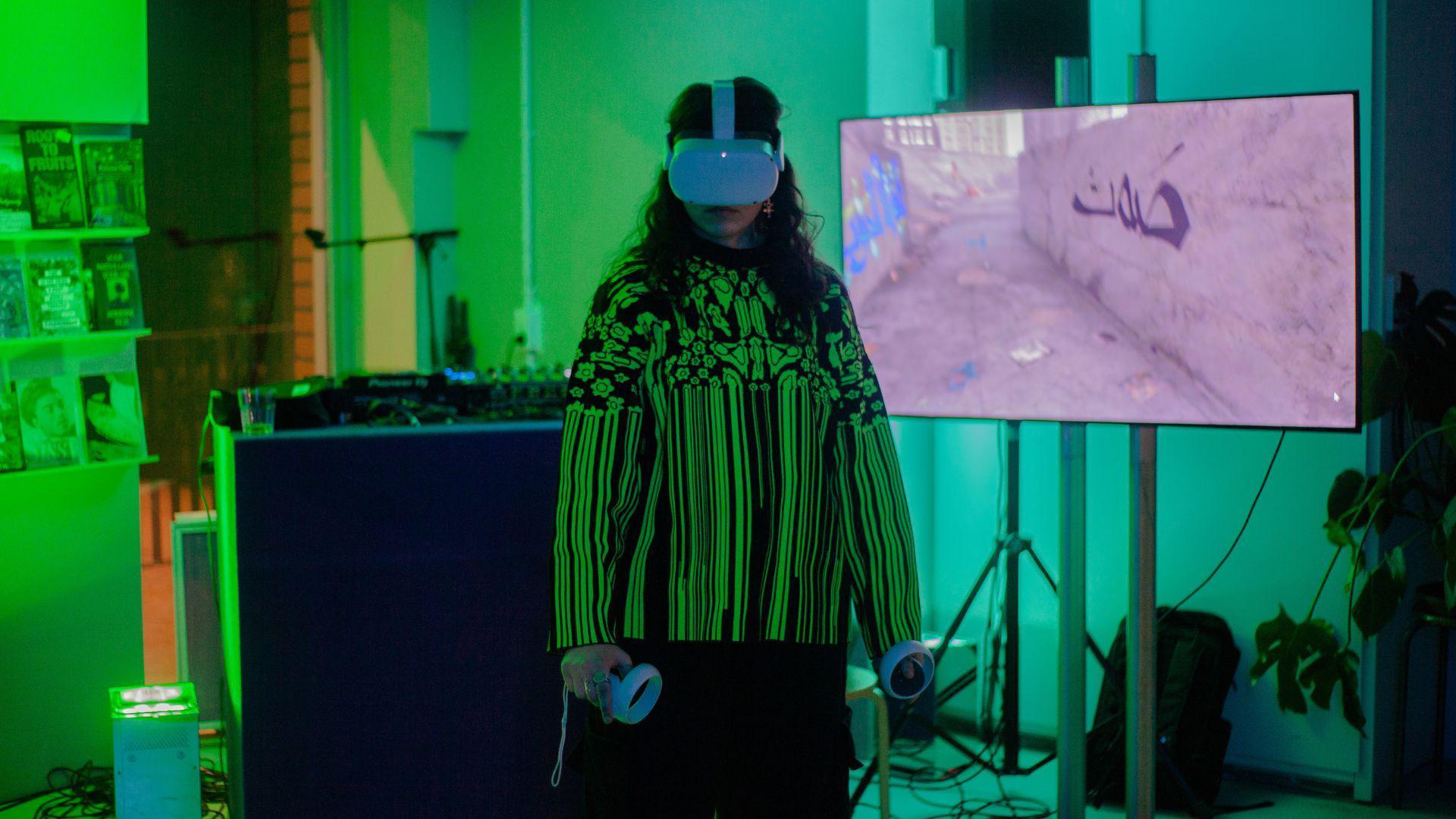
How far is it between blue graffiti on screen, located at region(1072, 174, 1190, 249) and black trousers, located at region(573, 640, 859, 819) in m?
1.35

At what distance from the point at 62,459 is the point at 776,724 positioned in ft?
7.79

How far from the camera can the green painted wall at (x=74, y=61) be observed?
3164mm

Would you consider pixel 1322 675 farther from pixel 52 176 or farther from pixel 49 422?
pixel 52 176

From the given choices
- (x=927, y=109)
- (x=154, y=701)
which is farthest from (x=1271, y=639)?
(x=154, y=701)

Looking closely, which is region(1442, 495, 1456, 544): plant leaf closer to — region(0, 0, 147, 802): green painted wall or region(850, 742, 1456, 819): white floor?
region(850, 742, 1456, 819): white floor

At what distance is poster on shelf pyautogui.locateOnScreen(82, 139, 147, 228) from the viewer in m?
3.23

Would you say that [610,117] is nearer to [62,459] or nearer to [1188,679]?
[62,459]

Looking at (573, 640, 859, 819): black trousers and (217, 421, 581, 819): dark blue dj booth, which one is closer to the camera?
(573, 640, 859, 819): black trousers

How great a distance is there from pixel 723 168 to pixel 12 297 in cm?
226

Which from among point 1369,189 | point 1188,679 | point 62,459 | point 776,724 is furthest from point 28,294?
point 1369,189

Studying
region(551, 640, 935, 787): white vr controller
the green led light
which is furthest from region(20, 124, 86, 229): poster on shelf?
region(551, 640, 935, 787): white vr controller

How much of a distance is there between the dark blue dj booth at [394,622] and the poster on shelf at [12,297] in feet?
2.99

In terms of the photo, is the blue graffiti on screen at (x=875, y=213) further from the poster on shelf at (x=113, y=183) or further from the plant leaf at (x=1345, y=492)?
the poster on shelf at (x=113, y=183)

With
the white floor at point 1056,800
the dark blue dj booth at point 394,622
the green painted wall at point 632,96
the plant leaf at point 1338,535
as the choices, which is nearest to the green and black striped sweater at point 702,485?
the dark blue dj booth at point 394,622
